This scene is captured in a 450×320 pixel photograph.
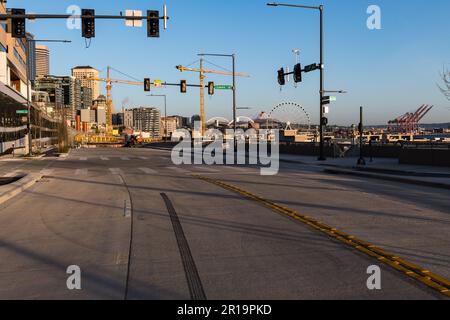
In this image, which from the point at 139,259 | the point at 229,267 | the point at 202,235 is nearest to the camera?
the point at 229,267

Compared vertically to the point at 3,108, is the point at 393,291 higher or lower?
lower

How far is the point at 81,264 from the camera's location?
23.8ft

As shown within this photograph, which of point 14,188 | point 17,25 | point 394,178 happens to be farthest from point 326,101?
point 14,188

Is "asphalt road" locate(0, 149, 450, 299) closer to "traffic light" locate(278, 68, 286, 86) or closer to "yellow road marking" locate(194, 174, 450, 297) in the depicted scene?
"yellow road marking" locate(194, 174, 450, 297)

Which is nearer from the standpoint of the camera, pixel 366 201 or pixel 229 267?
pixel 229 267

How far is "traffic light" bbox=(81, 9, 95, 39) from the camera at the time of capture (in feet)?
Result: 68.1

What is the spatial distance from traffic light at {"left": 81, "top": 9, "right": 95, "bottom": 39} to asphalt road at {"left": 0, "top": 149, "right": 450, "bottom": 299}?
8.07 meters

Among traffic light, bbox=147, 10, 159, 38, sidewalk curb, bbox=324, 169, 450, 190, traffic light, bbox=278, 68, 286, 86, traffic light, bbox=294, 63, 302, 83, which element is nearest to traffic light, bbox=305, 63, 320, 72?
traffic light, bbox=294, 63, 302, 83

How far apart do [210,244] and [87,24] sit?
15369mm

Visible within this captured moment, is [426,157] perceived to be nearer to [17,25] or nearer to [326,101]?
[326,101]

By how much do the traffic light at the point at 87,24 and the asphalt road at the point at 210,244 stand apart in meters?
8.07

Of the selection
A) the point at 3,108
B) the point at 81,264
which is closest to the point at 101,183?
the point at 81,264
